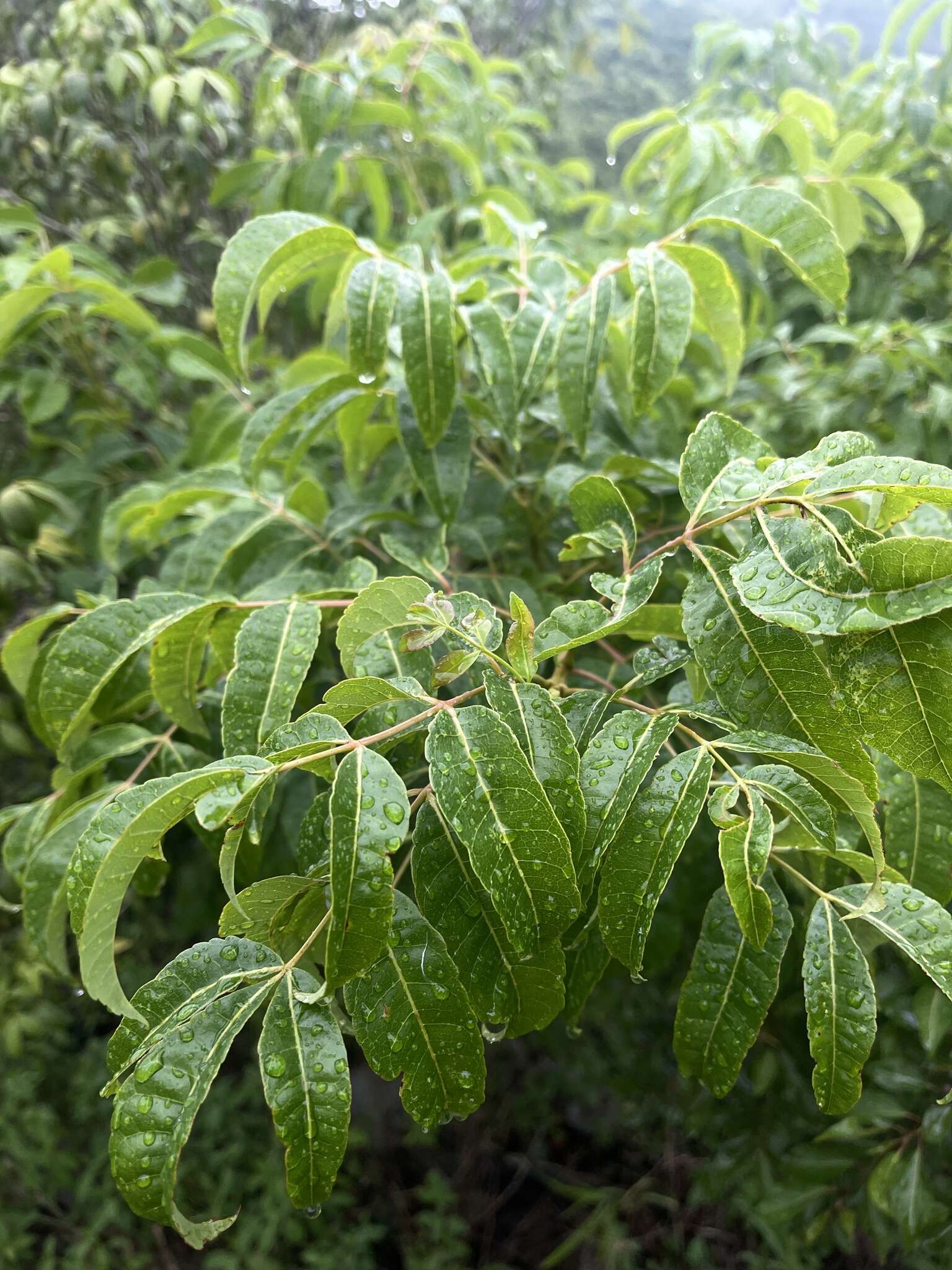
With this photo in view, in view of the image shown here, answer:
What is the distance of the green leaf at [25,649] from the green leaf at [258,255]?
0.37m

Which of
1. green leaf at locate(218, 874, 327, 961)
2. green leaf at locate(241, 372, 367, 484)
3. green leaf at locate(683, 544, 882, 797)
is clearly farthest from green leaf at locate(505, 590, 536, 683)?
green leaf at locate(241, 372, 367, 484)

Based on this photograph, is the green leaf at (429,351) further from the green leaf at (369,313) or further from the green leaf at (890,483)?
the green leaf at (890,483)

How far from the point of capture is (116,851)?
56 centimetres

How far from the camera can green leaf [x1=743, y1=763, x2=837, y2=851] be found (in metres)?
0.55

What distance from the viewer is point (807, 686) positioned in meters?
0.58

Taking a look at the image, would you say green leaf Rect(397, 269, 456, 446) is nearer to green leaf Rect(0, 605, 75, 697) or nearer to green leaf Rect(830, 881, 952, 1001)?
green leaf Rect(0, 605, 75, 697)

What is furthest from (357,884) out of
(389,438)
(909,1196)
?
(909,1196)

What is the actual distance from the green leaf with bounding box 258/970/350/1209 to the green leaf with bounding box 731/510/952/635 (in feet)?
1.43

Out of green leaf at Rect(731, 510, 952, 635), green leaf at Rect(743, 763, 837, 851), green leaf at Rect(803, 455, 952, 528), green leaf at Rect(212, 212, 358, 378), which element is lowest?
green leaf at Rect(743, 763, 837, 851)

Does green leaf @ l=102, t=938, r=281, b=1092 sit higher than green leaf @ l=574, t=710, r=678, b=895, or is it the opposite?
green leaf @ l=574, t=710, r=678, b=895

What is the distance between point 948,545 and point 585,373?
19.3 inches

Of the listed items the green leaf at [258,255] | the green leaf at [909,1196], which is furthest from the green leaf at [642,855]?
the green leaf at [909,1196]

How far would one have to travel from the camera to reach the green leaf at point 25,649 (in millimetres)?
899

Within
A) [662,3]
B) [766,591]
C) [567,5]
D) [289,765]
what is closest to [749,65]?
[567,5]
